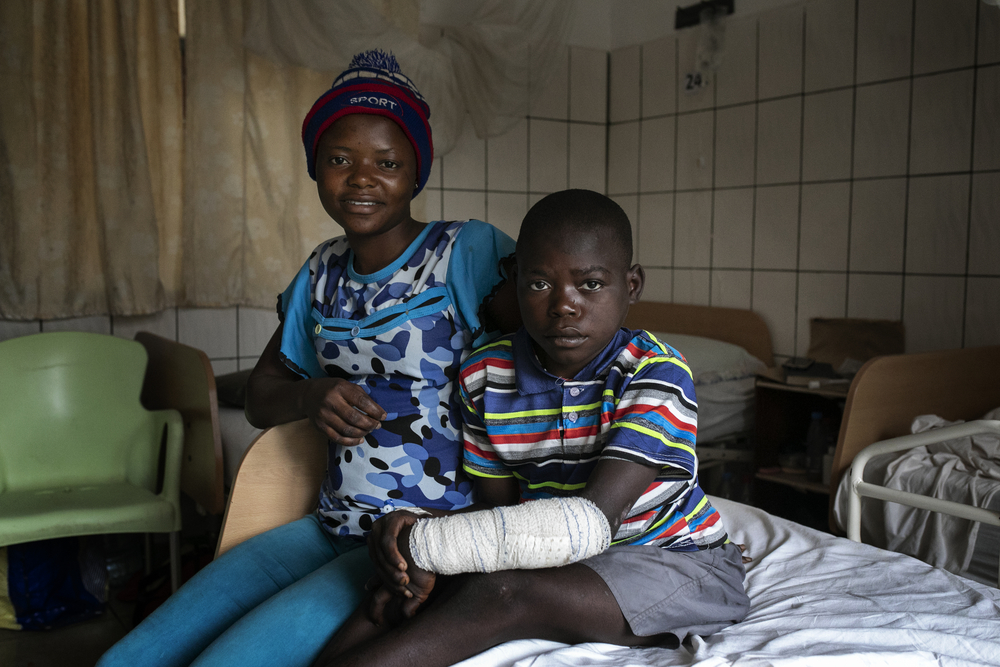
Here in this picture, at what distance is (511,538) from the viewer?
95 centimetres

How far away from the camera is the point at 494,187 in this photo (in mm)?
4242

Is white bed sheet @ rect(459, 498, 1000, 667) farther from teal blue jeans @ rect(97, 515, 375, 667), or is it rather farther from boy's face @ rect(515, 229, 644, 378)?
boy's face @ rect(515, 229, 644, 378)

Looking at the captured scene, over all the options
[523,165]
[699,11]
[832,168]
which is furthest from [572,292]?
[699,11]

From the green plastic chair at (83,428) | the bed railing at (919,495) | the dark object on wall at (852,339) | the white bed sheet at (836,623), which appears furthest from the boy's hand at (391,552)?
the dark object on wall at (852,339)

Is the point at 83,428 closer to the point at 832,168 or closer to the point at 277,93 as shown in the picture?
the point at 277,93

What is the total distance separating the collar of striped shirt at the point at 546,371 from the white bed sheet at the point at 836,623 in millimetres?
366

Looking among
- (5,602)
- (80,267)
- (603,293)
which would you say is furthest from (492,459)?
(80,267)

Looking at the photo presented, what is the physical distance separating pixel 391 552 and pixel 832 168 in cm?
323

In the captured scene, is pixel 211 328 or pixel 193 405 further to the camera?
pixel 211 328

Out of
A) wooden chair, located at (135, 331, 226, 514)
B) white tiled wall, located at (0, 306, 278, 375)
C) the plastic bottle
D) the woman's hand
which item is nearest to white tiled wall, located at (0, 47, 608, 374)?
white tiled wall, located at (0, 306, 278, 375)

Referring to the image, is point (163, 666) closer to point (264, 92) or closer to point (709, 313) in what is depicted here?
point (264, 92)

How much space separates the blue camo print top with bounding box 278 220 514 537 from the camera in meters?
1.31

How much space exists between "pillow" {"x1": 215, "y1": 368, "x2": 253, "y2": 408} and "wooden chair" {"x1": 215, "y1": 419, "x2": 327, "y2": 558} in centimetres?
154

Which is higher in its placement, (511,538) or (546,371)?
(546,371)
